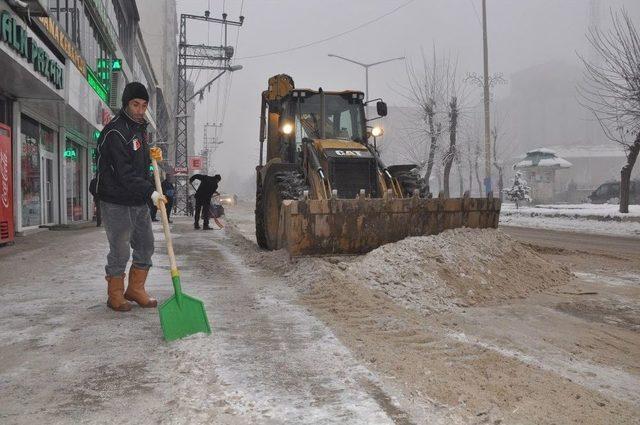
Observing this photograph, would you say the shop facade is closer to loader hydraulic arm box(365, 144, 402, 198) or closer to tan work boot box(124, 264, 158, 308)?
tan work boot box(124, 264, 158, 308)

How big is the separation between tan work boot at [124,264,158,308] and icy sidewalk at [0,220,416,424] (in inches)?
4.9

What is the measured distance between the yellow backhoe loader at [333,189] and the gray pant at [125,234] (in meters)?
2.23

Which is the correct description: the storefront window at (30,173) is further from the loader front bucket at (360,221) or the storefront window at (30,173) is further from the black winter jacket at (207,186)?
the loader front bucket at (360,221)

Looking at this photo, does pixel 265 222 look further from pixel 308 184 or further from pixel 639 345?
pixel 639 345

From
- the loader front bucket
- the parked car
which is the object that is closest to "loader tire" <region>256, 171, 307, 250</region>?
the loader front bucket

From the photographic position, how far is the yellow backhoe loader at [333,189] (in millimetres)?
6516

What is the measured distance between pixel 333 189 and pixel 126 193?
3.98 m

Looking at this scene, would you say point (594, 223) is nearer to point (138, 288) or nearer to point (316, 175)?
point (316, 175)

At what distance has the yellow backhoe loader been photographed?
6.52 metres

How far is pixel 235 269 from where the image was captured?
7.04 metres

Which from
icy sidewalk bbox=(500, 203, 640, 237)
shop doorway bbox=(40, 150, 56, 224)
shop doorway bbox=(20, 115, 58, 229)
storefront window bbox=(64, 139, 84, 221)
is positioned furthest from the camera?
storefront window bbox=(64, 139, 84, 221)

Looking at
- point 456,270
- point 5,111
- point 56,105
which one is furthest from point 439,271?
point 56,105

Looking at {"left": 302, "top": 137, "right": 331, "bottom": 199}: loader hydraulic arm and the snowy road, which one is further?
{"left": 302, "top": 137, "right": 331, "bottom": 199}: loader hydraulic arm

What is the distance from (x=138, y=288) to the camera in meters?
4.51
